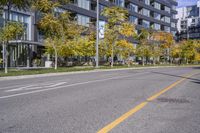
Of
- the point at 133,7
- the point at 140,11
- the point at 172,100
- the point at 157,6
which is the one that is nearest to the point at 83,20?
the point at 133,7

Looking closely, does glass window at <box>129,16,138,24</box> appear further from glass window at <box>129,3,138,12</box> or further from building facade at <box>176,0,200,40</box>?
building facade at <box>176,0,200,40</box>

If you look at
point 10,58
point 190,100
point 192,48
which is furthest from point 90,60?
A: point 190,100

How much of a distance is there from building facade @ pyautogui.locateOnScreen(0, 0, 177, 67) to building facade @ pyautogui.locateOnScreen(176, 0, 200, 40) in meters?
47.7

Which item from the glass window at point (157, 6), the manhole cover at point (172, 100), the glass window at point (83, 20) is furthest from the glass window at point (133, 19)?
the manhole cover at point (172, 100)

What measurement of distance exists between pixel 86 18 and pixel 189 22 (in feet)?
398

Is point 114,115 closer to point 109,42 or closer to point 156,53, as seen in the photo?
point 109,42

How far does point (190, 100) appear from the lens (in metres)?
11.9

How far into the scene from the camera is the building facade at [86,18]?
4569 cm

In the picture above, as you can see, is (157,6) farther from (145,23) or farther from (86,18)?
(86,18)

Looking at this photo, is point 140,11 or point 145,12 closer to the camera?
point 140,11

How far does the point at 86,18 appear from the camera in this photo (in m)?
67.0

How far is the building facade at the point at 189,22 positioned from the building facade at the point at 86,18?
157 feet

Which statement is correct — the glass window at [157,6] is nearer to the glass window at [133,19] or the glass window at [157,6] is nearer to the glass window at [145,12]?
the glass window at [145,12]

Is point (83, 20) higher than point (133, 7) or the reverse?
the reverse
